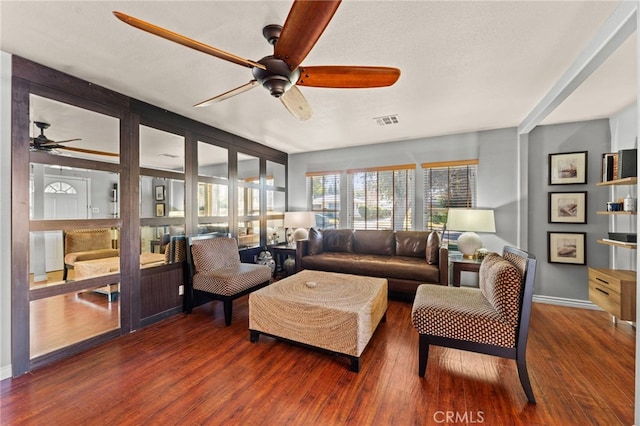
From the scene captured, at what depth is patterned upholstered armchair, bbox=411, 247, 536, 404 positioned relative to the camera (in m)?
1.76

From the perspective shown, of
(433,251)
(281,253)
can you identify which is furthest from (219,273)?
(433,251)

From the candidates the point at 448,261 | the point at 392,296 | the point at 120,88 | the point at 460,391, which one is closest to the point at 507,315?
the point at 460,391

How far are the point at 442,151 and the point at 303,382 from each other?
3841 millimetres

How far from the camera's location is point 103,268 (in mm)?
2590

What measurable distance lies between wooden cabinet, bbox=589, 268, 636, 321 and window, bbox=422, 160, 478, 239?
1.62 metres

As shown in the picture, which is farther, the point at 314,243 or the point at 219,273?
the point at 314,243

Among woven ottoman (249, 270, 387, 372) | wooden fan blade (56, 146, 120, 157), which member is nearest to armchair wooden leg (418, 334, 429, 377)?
woven ottoman (249, 270, 387, 372)

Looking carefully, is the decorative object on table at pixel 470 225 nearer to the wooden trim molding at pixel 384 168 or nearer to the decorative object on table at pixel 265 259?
the wooden trim molding at pixel 384 168

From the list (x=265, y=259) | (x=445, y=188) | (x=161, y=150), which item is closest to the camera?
(x=161, y=150)

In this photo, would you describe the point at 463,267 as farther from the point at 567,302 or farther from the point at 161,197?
the point at 161,197

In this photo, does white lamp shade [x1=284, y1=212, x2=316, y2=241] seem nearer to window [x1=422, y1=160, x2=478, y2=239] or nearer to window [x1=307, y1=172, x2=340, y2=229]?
window [x1=307, y1=172, x2=340, y2=229]

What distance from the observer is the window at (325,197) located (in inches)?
202

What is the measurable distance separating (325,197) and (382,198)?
3.74 ft

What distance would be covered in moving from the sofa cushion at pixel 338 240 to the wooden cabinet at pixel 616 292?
300cm
